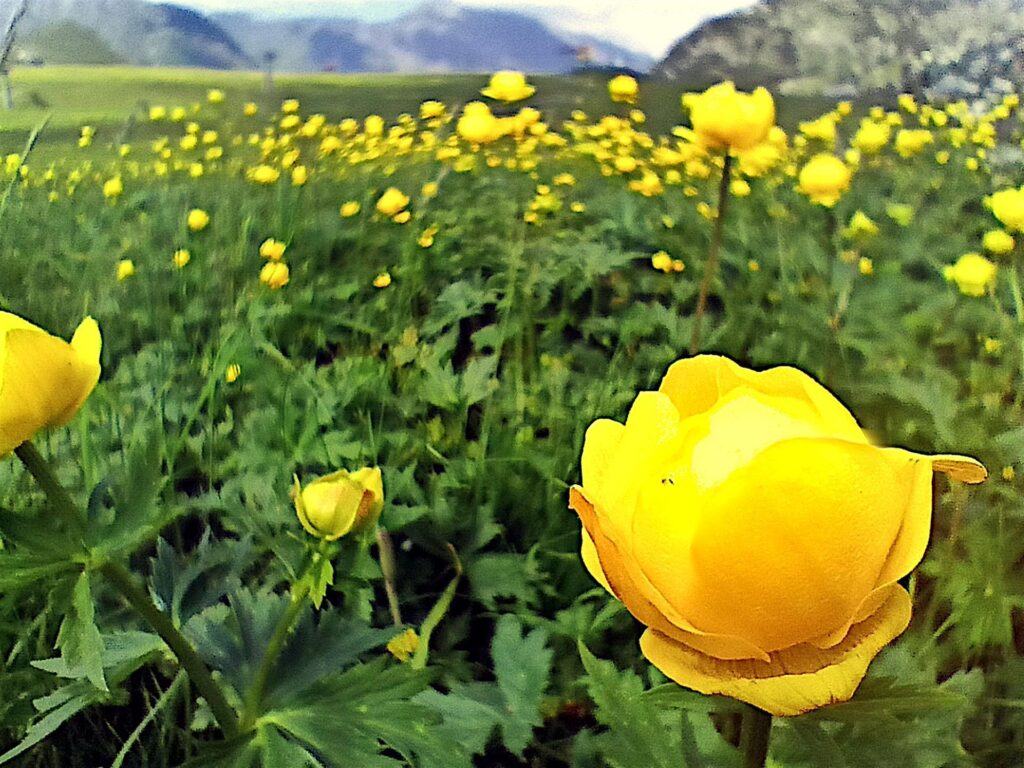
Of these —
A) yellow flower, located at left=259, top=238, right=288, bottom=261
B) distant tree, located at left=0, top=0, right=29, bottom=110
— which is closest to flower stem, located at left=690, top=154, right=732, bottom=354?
yellow flower, located at left=259, top=238, right=288, bottom=261

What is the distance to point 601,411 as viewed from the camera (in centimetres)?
48

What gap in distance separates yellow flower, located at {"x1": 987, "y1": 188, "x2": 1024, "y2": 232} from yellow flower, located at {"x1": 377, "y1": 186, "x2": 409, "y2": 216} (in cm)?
30

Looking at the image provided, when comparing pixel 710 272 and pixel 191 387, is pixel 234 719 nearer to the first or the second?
pixel 191 387

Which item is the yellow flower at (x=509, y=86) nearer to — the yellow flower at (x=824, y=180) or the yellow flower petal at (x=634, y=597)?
the yellow flower at (x=824, y=180)

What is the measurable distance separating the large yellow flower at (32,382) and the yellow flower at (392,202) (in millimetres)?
229

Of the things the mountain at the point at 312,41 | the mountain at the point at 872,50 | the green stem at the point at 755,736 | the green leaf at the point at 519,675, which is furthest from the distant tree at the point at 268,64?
the green stem at the point at 755,736

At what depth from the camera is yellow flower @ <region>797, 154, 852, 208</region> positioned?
19.8 inches

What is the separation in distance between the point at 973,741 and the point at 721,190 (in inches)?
10.7

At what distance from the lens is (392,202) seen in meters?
0.51

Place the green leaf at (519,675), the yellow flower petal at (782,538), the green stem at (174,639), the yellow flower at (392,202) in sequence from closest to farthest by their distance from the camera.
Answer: the yellow flower petal at (782,538) → the green stem at (174,639) → the green leaf at (519,675) → the yellow flower at (392,202)

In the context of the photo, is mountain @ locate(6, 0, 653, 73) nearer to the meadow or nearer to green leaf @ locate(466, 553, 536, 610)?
the meadow

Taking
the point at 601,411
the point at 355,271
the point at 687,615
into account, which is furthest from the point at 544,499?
the point at 687,615

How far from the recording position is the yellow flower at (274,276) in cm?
49

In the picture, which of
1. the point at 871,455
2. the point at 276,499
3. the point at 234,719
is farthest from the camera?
the point at 276,499
